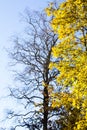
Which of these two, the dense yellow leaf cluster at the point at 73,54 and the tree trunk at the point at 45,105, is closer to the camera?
the dense yellow leaf cluster at the point at 73,54

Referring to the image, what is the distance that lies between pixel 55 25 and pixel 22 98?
11.0 meters

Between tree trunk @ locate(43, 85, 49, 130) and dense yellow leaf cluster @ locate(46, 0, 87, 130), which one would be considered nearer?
dense yellow leaf cluster @ locate(46, 0, 87, 130)

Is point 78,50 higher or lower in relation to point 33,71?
lower

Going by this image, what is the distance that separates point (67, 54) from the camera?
19.4 metres

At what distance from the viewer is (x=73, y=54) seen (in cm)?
1919

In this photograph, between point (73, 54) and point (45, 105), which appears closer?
point (73, 54)

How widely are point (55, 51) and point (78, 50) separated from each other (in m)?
1.27

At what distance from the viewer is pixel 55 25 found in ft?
66.0

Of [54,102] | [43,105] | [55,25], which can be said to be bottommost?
[54,102]

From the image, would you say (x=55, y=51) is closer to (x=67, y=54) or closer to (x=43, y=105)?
(x=67, y=54)

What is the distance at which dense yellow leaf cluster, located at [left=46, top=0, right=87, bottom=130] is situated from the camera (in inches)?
717

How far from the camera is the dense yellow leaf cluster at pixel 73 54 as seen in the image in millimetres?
18203

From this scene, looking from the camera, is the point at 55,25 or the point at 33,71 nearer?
the point at 55,25

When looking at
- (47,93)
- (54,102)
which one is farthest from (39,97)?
(54,102)
